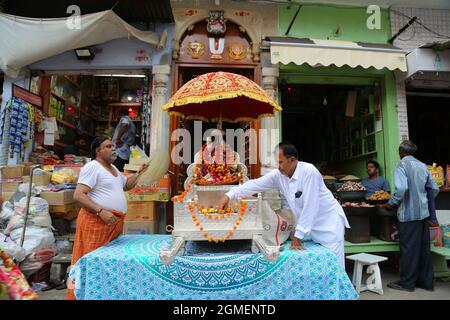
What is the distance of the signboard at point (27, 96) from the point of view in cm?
504

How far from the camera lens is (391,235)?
472cm

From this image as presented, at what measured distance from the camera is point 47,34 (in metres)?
4.81

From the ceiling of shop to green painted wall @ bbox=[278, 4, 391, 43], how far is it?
2261 millimetres

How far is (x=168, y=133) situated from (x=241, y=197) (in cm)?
310

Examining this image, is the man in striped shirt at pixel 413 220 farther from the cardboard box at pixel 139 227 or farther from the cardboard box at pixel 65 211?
the cardboard box at pixel 65 211

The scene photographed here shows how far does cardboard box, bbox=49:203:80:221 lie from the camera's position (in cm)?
457

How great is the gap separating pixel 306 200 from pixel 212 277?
94cm

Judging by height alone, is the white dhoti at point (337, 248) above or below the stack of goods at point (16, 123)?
below

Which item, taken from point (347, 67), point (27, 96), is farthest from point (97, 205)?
point (347, 67)

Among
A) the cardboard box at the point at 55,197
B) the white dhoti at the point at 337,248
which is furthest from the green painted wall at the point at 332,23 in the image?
the cardboard box at the point at 55,197

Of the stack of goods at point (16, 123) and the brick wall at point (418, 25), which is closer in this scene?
the stack of goods at point (16, 123)

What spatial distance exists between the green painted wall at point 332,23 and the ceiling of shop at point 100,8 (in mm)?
2261

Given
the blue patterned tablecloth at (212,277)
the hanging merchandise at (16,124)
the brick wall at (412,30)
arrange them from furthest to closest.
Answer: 1. the brick wall at (412,30)
2. the hanging merchandise at (16,124)
3. the blue patterned tablecloth at (212,277)

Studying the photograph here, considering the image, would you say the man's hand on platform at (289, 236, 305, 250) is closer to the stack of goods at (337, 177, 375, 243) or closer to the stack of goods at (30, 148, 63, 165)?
the stack of goods at (337, 177, 375, 243)
